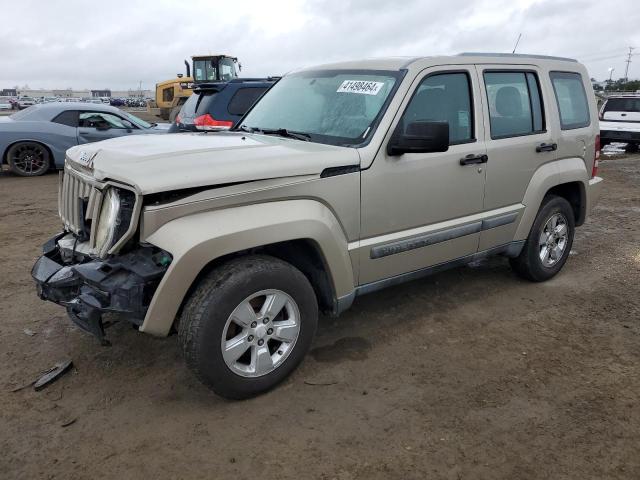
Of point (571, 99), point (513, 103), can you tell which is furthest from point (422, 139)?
point (571, 99)

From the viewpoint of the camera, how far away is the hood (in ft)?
8.89

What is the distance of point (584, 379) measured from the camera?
3.37 metres

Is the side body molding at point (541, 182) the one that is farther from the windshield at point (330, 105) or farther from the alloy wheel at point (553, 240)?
the windshield at point (330, 105)

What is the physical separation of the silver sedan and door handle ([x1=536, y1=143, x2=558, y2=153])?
8.39 metres

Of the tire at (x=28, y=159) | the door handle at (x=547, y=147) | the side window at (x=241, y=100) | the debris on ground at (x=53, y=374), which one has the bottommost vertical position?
the debris on ground at (x=53, y=374)

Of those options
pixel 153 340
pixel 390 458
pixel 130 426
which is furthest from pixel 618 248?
pixel 130 426

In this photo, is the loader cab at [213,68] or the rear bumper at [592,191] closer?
the rear bumper at [592,191]

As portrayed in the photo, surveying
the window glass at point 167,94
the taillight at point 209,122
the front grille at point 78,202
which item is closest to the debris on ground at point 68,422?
the front grille at point 78,202

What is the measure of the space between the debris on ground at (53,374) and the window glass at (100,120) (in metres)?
8.18

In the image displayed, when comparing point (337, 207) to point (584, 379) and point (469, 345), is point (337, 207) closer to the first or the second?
point (469, 345)

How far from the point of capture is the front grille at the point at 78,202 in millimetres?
3004

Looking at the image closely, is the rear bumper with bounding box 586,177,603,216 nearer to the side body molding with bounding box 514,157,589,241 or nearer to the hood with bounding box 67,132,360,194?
the side body molding with bounding box 514,157,589,241

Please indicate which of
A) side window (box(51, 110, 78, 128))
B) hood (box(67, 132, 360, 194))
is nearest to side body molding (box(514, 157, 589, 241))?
hood (box(67, 132, 360, 194))

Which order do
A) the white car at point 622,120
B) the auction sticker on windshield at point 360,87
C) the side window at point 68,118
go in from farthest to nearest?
the white car at point 622,120
the side window at point 68,118
the auction sticker on windshield at point 360,87
